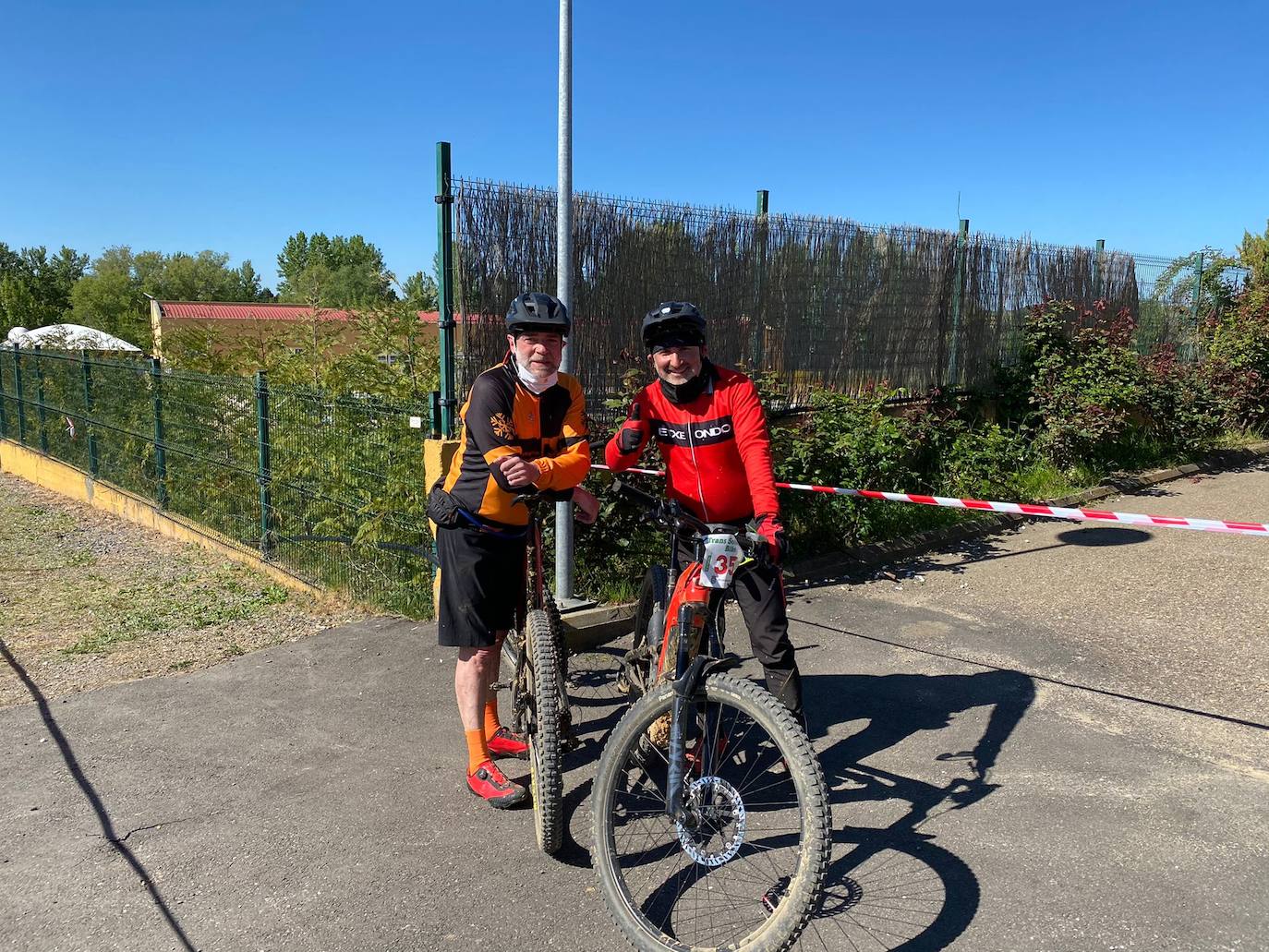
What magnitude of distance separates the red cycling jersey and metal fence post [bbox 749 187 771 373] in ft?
13.8

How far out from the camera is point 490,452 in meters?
3.24

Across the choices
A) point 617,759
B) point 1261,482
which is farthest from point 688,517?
point 1261,482

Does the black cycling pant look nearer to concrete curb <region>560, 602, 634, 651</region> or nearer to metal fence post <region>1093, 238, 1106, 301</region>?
concrete curb <region>560, 602, 634, 651</region>

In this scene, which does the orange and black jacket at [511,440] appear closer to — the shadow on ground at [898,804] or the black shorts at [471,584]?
the black shorts at [471,584]

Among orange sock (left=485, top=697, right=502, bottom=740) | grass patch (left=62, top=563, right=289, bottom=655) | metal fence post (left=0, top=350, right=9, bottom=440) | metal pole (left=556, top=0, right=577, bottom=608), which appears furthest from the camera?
metal fence post (left=0, top=350, right=9, bottom=440)

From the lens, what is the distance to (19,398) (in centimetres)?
1270

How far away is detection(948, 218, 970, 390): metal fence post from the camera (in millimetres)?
10078

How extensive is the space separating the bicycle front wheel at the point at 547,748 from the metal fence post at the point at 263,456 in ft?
14.2

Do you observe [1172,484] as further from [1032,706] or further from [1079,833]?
[1079,833]

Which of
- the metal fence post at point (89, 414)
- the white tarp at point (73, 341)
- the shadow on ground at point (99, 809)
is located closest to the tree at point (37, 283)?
the white tarp at point (73, 341)

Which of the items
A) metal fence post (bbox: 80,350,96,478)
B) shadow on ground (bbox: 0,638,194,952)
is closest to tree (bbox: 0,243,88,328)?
metal fence post (bbox: 80,350,96,478)

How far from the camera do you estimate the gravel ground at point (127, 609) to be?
5.27 meters

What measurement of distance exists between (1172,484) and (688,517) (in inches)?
386

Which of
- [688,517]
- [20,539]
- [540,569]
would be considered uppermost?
[688,517]
